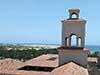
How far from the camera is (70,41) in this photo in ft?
75.0

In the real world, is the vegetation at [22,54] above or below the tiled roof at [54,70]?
below

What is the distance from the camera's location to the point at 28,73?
835 inches

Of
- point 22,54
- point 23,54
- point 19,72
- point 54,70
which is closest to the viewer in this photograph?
point 54,70

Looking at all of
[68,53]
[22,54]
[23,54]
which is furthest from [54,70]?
[22,54]

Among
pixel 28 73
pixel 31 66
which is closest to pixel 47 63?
pixel 31 66

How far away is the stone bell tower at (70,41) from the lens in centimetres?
2164

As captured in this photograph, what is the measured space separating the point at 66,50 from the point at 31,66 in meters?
3.15

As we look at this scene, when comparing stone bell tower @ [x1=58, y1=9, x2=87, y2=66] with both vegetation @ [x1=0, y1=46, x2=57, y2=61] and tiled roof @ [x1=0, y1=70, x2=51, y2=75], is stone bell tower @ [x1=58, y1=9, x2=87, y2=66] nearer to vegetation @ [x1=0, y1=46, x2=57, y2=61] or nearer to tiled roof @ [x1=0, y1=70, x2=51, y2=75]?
tiled roof @ [x1=0, y1=70, x2=51, y2=75]

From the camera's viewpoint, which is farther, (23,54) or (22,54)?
(22,54)

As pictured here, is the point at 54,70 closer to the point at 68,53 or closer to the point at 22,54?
the point at 68,53

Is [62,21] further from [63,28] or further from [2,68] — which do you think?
[2,68]

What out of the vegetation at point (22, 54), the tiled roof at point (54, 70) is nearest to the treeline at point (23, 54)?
the vegetation at point (22, 54)

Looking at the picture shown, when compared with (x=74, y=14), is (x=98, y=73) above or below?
below

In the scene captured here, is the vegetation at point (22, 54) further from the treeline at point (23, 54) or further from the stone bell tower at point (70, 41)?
the stone bell tower at point (70, 41)
